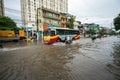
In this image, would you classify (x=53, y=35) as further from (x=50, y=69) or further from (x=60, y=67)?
(x=50, y=69)

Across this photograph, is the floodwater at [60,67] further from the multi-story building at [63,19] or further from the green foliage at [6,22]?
the multi-story building at [63,19]

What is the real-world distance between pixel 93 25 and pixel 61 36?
88668 mm

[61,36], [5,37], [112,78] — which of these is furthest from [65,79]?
[5,37]

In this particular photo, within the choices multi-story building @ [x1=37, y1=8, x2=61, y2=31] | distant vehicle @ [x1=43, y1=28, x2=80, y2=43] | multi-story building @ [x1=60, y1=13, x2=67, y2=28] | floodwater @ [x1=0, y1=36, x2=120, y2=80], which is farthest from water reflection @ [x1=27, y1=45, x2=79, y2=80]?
multi-story building @ [x1=60, y1=13, x2=67, y2=28]

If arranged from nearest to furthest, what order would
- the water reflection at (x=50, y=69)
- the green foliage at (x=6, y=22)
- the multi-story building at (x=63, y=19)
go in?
the water reflection at (x=50, y=69) < the green foliage at (x=6, y=22) < the multi-story building at (x=63, y=19)

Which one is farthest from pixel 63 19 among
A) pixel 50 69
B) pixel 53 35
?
pixel 50 69

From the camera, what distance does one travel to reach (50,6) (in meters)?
89.1

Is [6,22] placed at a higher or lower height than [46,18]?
lower

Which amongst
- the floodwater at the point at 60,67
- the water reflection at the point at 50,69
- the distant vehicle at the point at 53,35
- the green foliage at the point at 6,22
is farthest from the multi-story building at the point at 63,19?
the water reflection at the point at 50,69

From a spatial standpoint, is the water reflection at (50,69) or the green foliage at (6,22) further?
the green foliage at (6,22)

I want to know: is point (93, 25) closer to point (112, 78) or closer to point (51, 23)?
point (51, 23)

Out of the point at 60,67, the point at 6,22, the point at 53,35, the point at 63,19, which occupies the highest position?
the point at 63,19

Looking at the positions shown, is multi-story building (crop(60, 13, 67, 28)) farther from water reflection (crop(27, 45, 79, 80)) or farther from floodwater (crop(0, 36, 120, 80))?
water reflection (crop(27, 45, 79, 80))

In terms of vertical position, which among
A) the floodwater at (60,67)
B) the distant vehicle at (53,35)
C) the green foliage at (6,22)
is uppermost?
the green foliage at (6,22)
